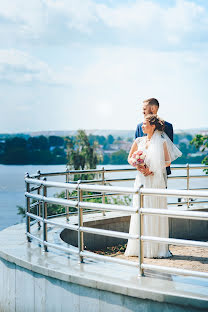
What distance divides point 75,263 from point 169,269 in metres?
1.32

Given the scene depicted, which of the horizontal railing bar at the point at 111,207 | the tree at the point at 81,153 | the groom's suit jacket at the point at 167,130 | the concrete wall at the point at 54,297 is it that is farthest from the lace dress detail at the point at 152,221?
the tree at the point at 81,153

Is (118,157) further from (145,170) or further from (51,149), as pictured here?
(145,170)

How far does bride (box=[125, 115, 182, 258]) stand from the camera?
659 cm

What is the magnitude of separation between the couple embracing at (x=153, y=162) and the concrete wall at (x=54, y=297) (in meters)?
1.70

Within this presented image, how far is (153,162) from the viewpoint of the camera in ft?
21.6

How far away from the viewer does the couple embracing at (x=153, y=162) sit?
6590 millimetres

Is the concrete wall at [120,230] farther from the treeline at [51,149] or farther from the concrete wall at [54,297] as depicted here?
the treeline at [51,149]

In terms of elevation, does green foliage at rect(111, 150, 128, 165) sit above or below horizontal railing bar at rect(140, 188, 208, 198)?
below

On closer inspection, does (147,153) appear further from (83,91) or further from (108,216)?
(83,91)

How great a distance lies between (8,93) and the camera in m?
88.4

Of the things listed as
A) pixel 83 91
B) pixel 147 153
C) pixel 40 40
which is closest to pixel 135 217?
pixel 147 153

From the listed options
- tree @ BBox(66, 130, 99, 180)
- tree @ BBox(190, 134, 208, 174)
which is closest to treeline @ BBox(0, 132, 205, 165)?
tree @ BBox(66, 130, 99, 180)

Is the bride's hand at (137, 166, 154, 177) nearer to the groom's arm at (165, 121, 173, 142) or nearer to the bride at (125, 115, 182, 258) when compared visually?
the bride at (125, 115, 182, 258)

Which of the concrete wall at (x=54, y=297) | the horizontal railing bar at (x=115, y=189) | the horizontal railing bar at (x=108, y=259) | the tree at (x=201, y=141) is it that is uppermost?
the tree at (x=201, y=141)
